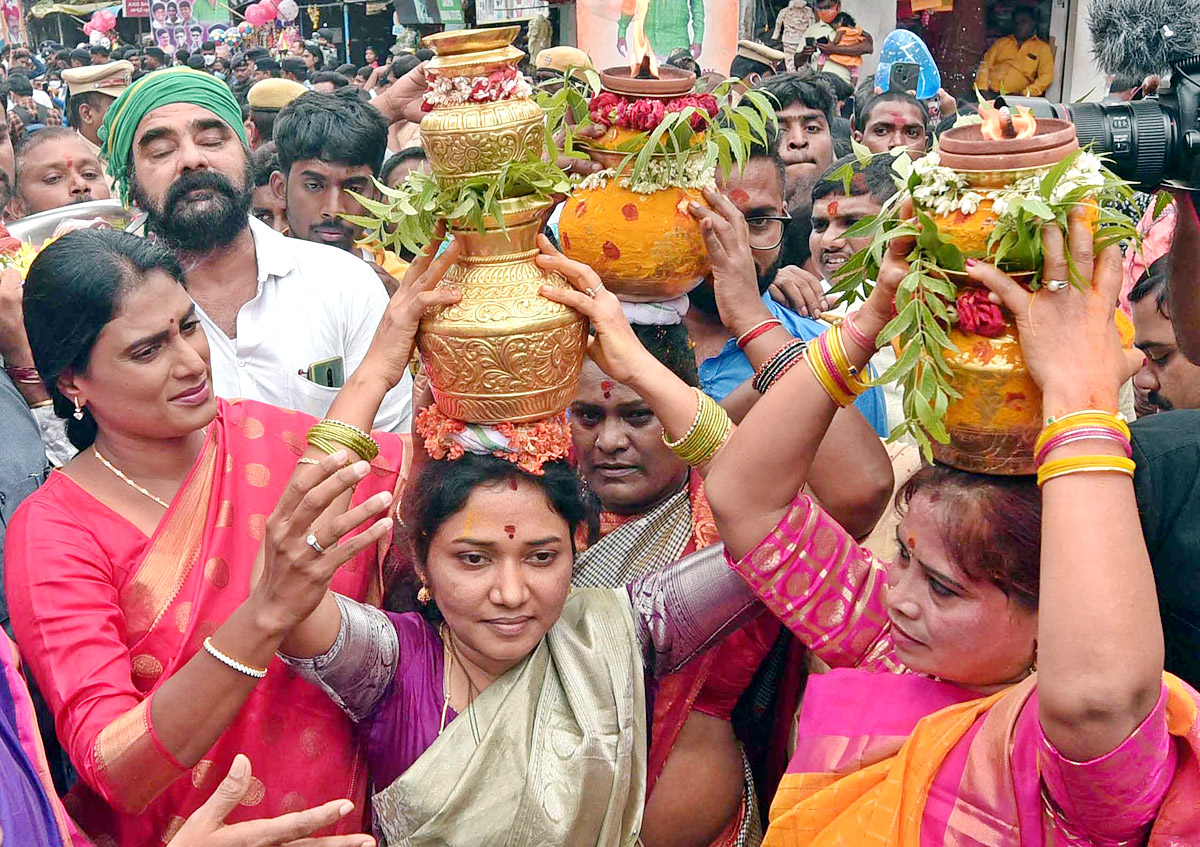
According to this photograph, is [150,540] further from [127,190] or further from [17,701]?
[127,190]

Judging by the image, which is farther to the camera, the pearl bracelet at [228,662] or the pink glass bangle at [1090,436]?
the pearl bracelet at [228,662]

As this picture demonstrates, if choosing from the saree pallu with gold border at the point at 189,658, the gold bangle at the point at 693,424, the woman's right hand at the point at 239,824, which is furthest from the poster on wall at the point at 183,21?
the woman's right hand at the point at 239,824

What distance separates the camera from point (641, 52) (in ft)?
8.44

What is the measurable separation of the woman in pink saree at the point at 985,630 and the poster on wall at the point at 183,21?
2379cm

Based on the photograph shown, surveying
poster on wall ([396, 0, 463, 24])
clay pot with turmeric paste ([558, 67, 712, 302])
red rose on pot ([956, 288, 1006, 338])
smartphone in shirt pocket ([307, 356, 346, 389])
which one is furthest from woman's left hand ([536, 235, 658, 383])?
poster on wall ([396, 0, 463, 24])

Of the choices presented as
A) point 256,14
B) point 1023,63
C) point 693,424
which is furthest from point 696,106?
point 256,14

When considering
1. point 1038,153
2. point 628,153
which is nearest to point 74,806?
point 628,153

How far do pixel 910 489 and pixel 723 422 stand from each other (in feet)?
1.58

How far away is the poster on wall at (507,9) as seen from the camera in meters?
12.4

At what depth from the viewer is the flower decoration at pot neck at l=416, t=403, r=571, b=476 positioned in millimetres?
2336

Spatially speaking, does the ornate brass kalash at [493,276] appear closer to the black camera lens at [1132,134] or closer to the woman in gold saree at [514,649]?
the woman in gold saree at [514,649]

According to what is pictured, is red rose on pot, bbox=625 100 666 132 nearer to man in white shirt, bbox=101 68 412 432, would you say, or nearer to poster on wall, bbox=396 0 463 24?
man in white shirt, bbox=101 68 412 432

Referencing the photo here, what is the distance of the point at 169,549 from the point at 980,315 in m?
1.70

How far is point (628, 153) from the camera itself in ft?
8.03
